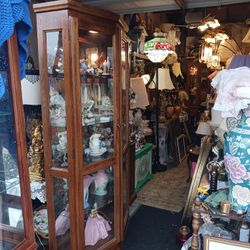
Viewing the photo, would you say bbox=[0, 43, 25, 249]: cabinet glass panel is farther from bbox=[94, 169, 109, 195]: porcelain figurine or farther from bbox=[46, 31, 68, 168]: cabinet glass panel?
bbox=[94, 169, 109, 195]: porcelain figurine

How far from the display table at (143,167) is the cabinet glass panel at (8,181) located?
234 centimetres

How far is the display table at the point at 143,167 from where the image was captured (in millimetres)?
3561

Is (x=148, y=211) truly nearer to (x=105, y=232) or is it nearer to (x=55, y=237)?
(x=105, y=232)

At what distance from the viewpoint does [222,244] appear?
4.72 feet

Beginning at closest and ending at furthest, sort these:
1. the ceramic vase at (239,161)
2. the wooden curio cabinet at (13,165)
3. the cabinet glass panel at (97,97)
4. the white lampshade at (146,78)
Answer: the wooden curio cabinet at (13,165) < the ceramic vase at (239,161) < the cabinet glass panel at (97,97) < the white lampshade at (146,78)

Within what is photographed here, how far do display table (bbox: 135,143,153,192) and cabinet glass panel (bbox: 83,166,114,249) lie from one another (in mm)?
1264

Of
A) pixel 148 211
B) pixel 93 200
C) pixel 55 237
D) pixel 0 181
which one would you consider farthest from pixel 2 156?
pixel 148 211

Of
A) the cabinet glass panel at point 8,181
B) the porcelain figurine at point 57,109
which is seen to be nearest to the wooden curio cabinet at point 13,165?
the cabinet glass panel at point 8,181

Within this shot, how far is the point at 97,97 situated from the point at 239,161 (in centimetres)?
115

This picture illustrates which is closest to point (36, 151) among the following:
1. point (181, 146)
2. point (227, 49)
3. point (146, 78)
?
point (146, 78)

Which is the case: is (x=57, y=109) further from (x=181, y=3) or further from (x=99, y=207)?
(x=181, y=3)

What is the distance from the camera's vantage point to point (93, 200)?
2.24 metres

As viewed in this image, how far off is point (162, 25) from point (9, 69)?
4.33 meters

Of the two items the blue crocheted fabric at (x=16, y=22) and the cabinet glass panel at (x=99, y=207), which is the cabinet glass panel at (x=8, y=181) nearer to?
the blue crocheted fabric at (x=16, y=22)
